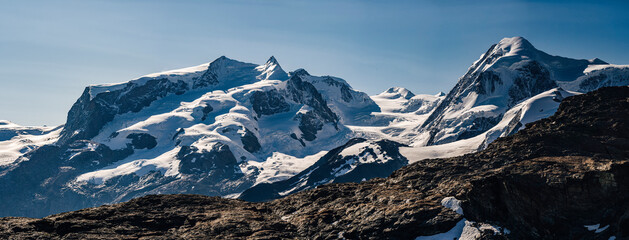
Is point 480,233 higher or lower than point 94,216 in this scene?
lower

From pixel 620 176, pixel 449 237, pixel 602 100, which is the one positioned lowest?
pixel 449 237

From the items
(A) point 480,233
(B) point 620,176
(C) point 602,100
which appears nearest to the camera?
(B) point 620,176

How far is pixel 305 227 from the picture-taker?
71562mm

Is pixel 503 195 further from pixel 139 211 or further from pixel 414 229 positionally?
pixel 139 211

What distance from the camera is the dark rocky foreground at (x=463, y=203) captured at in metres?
60.8

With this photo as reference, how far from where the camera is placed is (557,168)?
6494 cm

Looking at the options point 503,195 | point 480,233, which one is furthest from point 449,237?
point 503,195

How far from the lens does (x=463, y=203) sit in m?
67.1

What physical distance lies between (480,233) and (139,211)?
39.5m

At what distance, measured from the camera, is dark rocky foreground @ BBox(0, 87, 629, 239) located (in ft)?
200

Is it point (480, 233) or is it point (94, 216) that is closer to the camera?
point (480, 233)

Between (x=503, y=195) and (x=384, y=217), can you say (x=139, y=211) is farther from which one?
(x=503, y=195)

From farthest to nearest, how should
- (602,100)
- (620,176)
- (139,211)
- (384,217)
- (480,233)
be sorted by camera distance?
(602,100), (139,211), (384,217), (480,233), (620,176)

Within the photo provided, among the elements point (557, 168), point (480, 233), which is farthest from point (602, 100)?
point (480, 233)
